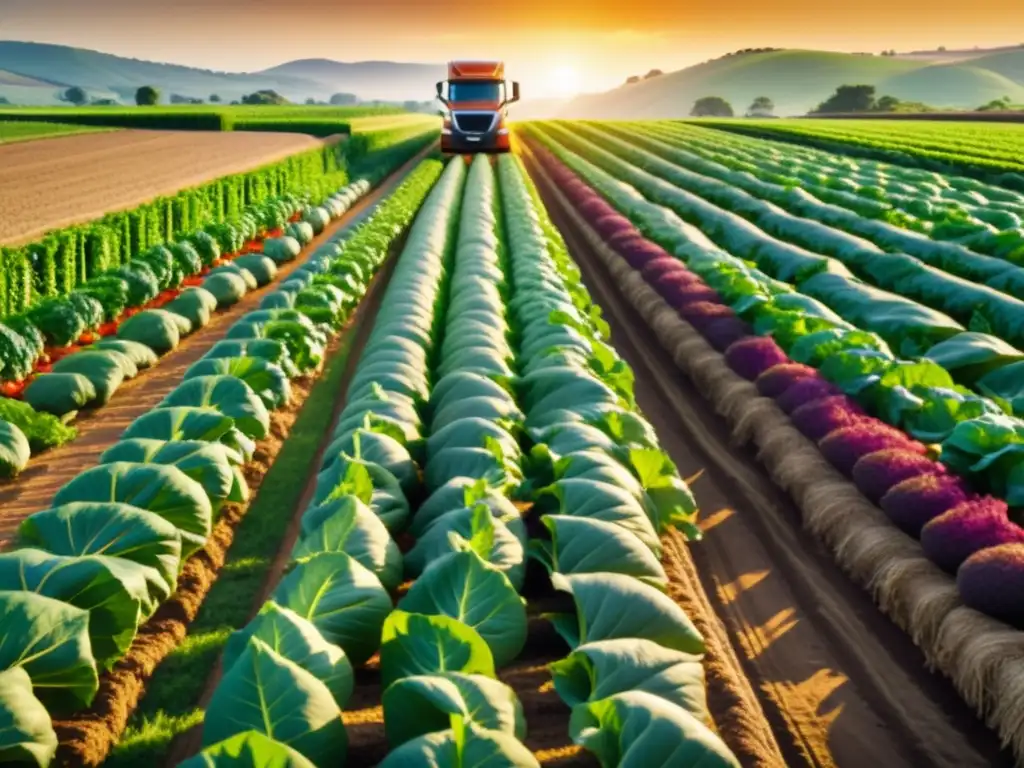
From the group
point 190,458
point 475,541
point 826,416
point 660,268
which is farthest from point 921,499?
point 660,268

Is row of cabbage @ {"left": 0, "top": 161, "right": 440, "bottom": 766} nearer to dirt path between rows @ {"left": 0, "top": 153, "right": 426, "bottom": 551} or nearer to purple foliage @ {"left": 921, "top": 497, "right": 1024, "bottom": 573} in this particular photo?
dirt path between rows @ {"left": 0, "top": 153, "right": 426, "bottom": 551}

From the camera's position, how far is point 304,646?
4328 millimetres

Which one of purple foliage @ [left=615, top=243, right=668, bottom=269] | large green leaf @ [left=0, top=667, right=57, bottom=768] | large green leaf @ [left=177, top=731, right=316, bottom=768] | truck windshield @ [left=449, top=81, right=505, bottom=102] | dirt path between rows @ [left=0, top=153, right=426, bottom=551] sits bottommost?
dirt path between rows @ [left=0, top=153, right=426, bottom=551]

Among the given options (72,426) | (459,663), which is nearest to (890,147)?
(72,426)

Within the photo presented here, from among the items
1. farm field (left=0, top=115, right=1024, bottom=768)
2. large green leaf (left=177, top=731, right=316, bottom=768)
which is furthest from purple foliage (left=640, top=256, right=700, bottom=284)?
large green leaf (left=177, top=731, right=316, bottom=768)

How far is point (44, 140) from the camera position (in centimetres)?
4403

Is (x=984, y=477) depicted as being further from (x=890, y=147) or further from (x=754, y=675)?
(x=890, y=147)

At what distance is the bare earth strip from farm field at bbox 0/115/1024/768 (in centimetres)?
684

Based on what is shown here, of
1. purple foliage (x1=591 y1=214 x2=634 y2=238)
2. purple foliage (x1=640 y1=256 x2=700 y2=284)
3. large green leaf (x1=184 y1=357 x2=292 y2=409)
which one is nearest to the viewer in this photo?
large green leaf (x1=184 y1=357 x2=292 y2=409)

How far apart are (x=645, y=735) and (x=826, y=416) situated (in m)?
5.02

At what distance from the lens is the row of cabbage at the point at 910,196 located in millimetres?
16562

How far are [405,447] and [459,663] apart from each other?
2.95 metres

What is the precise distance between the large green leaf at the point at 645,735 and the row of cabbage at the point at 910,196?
13.0m

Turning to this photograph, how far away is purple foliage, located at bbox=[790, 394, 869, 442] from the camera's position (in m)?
8.23
